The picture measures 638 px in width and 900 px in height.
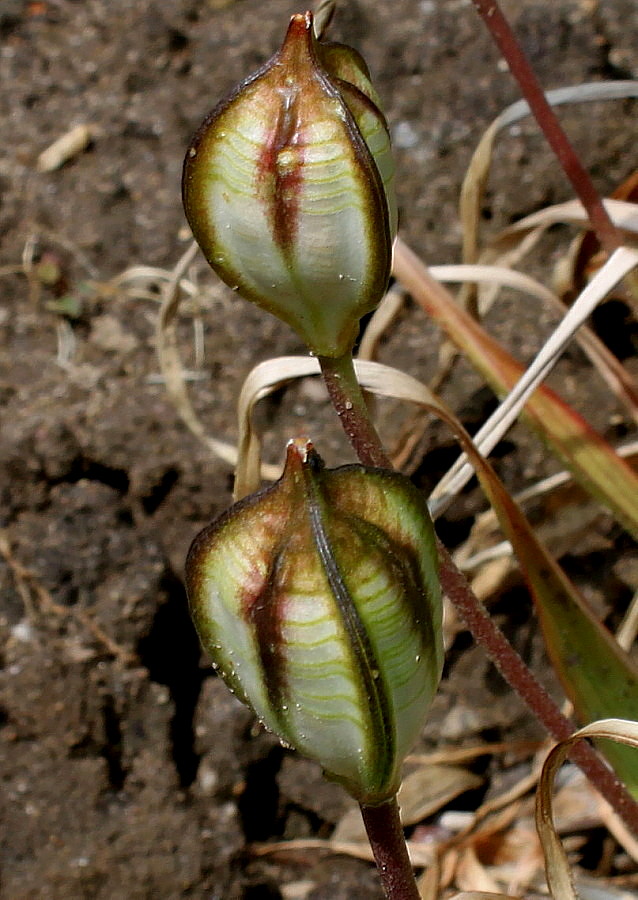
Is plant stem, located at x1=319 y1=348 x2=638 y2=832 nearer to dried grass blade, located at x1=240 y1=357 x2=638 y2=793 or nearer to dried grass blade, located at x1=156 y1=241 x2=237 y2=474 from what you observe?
dried grass blade, located at x1=240 y1=357 x2=638 y2=793

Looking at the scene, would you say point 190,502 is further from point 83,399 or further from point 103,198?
point 103,198

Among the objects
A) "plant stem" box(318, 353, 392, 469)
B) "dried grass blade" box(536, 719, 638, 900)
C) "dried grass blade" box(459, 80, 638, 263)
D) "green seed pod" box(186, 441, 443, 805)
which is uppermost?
"dried grass blade" box(459, 80, 638, 263)

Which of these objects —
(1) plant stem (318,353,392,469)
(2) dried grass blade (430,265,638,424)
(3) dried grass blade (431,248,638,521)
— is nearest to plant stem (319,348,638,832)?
(1) plant stem (318,353,392,469)

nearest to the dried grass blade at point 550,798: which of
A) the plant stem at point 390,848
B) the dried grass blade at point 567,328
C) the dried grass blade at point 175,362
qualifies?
the plant stem at point 390,848

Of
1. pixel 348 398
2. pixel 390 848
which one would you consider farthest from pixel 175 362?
pixel 390 848

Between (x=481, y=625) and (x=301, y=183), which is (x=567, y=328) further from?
(x=301, y=183)

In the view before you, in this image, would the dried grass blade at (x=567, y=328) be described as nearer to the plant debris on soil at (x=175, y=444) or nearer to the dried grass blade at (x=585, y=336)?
the dried grass blade at (x=585, y=336)

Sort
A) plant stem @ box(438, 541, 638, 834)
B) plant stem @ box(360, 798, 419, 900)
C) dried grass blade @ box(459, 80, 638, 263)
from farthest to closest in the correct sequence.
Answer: dried grass blade @ box(459, 80, 638, 263)
plant stem @ box(438, 541, 638, 834)
plant stem @ box(360, 798, 419, 900)
